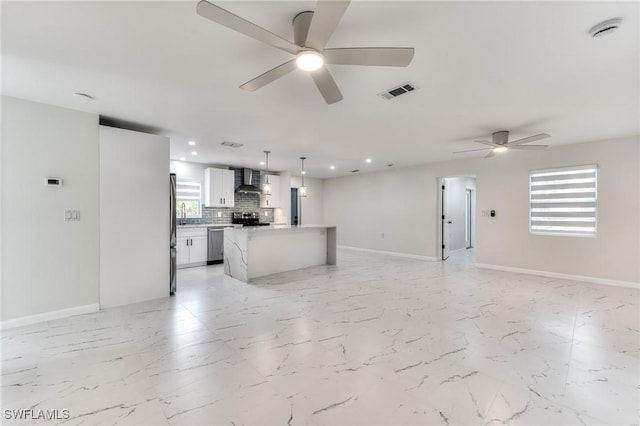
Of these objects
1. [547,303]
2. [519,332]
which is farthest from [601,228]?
[519,332]

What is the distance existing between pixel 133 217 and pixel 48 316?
1448mm

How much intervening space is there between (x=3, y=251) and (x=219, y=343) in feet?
8.78

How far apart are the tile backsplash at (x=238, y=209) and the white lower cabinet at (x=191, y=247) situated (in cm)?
71

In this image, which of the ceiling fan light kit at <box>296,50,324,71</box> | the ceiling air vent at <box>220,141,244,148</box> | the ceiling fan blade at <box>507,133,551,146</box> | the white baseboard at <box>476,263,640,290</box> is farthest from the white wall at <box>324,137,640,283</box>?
the ceiling fan light kit at <box>296,50,324,71</box>

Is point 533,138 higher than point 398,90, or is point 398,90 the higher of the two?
point 398,90

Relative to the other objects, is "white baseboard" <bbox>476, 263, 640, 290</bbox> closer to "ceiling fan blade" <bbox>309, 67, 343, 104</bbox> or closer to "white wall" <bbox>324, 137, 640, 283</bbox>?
"white wall" <bbox>324, 137, 640, 283</bbox>

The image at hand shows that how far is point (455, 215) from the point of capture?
8289 mm

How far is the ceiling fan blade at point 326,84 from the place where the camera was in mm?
1875

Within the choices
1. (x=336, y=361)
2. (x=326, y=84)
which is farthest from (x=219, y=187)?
(x=336, y=361)

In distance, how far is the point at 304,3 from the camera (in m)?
1.64

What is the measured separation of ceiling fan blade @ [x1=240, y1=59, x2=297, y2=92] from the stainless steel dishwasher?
200 inches

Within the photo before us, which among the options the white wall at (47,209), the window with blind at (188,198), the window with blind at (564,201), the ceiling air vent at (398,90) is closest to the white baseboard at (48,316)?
the white wall at (47,209)

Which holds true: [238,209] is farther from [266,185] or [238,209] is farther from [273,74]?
[273,74]

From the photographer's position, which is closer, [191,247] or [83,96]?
[83,96]
